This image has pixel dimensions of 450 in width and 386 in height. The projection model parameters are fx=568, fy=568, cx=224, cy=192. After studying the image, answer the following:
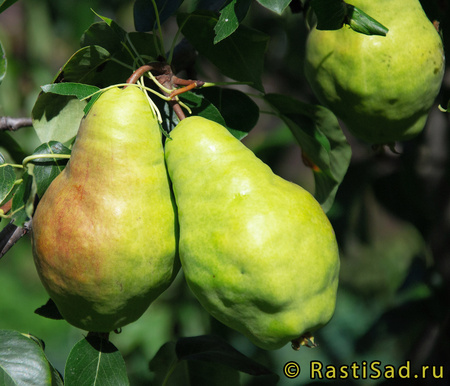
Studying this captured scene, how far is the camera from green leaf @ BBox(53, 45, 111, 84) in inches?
35.1

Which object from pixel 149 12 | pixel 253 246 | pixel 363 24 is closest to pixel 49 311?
pixel 253 246

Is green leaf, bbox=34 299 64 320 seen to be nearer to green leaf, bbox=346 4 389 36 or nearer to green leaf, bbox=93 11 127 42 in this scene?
green leaf, bbox=93 11 127 42

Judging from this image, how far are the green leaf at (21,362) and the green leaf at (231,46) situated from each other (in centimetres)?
55

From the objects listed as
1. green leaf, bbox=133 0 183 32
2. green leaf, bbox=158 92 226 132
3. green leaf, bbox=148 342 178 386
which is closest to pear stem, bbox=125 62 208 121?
green leaf, bbox=158 92 226 132

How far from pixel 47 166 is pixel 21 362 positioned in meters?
0.30

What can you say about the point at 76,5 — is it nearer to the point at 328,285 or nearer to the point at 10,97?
the point at 10,97

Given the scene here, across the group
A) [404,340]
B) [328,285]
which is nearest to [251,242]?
[328,285]

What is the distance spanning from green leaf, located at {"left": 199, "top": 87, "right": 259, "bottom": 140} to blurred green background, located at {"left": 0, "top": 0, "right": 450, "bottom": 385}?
0.39 metres

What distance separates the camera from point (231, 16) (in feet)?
2.77

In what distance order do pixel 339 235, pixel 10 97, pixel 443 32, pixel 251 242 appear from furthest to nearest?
pixel 10 97 → pixel 339 235 → pixel 443 32 → pixel 251 242

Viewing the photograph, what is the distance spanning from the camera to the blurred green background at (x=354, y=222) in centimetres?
142

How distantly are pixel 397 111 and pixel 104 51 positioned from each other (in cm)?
48

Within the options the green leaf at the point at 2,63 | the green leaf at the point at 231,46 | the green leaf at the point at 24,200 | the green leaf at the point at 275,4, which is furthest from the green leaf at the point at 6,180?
the green leaf at the point at 275,4

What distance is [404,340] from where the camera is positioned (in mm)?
1693
